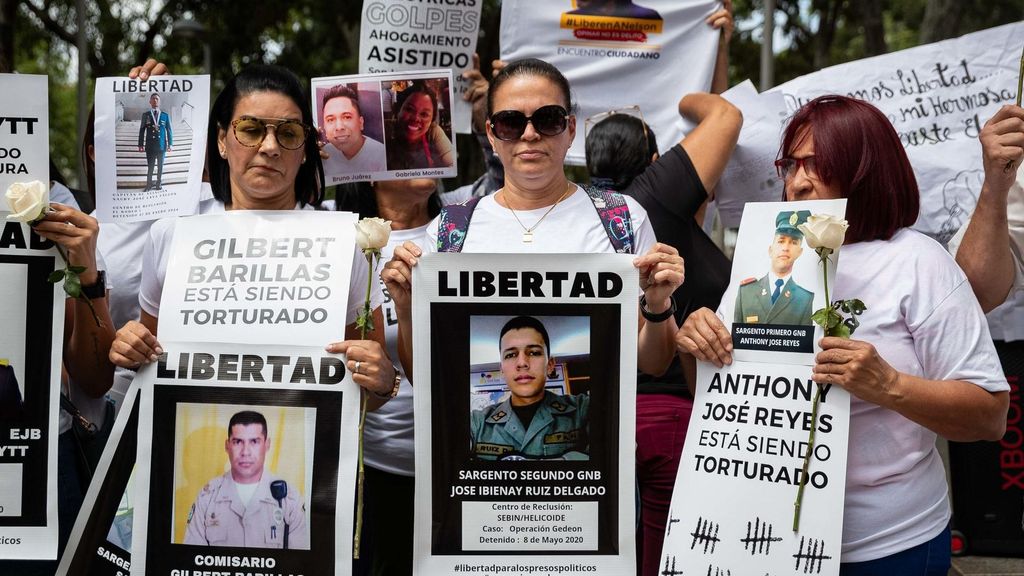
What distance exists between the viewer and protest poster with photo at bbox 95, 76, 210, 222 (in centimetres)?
343

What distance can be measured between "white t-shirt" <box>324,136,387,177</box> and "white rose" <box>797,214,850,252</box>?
5.92ft

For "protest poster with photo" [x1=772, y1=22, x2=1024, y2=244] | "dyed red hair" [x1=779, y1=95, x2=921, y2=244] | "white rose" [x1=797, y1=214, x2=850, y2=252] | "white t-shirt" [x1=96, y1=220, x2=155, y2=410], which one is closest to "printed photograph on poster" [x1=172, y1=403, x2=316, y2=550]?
"white t-shirt" [x1=96, y1=220, x2=155, y2=410]

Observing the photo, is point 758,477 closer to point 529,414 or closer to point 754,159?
point 529,414

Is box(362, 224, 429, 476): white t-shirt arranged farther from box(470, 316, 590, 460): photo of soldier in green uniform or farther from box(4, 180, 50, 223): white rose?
box(4, 180, 50, 223): white rose

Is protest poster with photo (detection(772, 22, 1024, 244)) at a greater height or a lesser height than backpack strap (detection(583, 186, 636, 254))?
greater

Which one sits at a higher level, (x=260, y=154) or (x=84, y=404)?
(x=260, y=154)

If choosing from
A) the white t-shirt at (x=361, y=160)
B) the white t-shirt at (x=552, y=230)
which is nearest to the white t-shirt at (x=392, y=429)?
the white t-shirt at (x=552, y=230)

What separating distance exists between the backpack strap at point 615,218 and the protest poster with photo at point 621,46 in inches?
70.6

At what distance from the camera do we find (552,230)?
3062 mm

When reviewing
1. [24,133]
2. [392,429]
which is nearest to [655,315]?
[392,429]

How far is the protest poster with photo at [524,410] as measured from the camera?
2.85m

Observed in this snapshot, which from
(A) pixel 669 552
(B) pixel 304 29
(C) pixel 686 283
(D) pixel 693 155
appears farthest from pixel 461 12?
(B) pixel 304 29

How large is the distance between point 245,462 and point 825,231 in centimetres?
167

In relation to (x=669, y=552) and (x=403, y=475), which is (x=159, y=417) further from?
(x=669, y=552)
